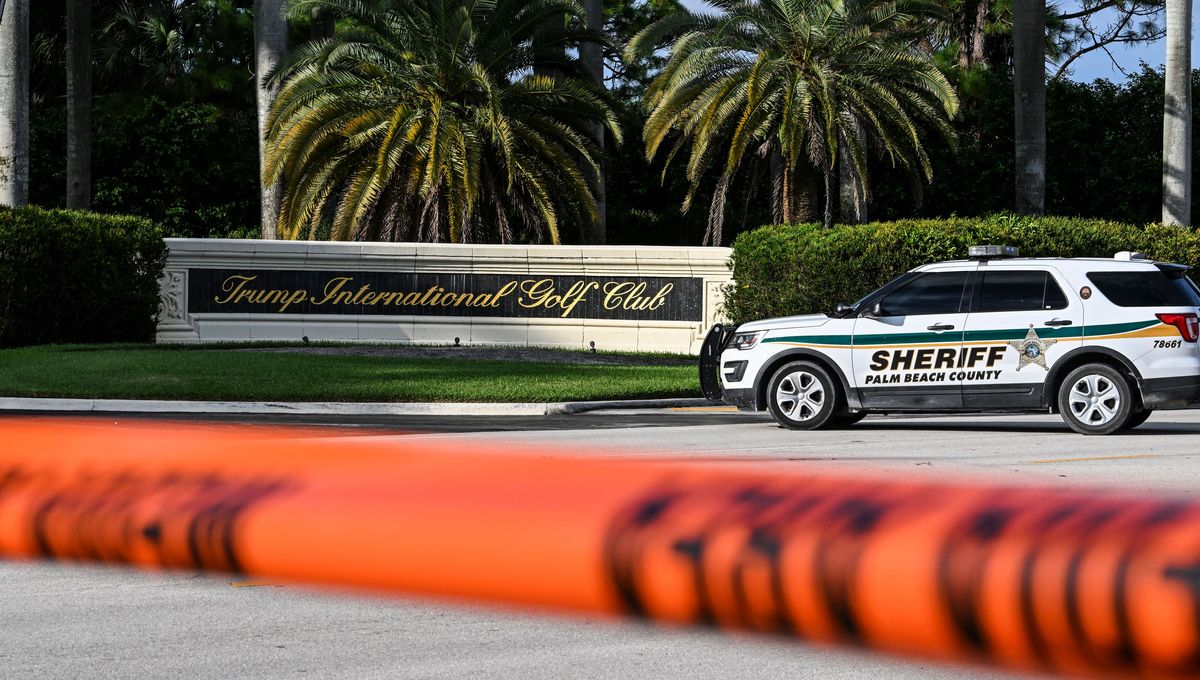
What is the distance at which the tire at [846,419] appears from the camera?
14490mm

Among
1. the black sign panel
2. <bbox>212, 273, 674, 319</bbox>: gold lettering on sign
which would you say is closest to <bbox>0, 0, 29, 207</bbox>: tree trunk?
the black sign panel

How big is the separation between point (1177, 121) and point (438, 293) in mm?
15218

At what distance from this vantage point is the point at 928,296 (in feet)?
46.2

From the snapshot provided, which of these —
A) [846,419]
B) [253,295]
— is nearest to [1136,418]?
[846,419]

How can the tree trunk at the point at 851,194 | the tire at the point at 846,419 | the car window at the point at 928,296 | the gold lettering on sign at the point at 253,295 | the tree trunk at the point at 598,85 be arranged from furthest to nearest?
the tree trunk at the point at 598,85 → the tree trunk at the point at 851,194 → the gold lettering on sign at the point at 253,295 → the tire at the point at 846,419 → the car window at the point at 928,296

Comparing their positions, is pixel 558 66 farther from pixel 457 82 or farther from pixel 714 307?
pixel 714 307

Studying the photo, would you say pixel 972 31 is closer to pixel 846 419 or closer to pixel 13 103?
pixel 13 103

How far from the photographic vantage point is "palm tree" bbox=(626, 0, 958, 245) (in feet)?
84.5

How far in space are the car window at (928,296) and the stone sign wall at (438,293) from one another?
1224 cm

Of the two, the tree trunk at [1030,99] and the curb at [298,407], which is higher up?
the tree trunk at [1030,99]

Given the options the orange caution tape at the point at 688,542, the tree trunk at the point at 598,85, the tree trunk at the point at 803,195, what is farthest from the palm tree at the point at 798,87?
the orange caution tape at the point at 688,542

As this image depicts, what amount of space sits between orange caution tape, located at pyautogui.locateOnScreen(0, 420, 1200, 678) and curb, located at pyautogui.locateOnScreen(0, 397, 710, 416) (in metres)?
15.3

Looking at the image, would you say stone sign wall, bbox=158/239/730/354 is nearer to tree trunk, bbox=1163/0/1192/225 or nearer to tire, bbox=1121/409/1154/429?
tree trunk, bbox=1163/0/1192/225

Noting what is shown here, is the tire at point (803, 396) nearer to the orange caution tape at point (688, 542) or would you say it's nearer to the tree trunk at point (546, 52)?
the orange caution tape at point (688, 542)
